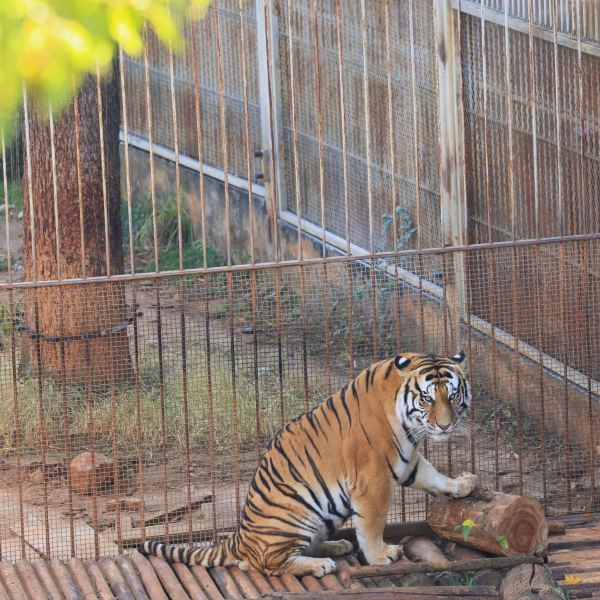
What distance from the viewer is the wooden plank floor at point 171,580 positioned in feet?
19.1

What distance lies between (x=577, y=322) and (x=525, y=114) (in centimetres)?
164

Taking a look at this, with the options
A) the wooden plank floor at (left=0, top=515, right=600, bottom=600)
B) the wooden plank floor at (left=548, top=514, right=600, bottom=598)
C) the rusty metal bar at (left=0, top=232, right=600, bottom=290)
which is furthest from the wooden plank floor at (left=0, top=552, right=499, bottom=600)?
the rusty metal bar at (left=0, top=232, right=600, bottom=290)

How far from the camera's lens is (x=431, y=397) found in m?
5.89

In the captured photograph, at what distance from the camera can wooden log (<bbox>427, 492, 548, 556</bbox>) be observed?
231 inches

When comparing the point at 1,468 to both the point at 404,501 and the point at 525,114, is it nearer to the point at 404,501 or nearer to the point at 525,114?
the point at 404,501

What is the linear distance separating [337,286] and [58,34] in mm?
5462

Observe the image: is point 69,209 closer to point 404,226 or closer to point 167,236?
point 404,226

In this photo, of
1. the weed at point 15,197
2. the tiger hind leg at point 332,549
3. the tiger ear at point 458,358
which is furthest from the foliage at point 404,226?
the weed at point 15,197

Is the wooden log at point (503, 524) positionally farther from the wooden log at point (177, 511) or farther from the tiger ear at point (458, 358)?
the wooden log at point (177, 511)

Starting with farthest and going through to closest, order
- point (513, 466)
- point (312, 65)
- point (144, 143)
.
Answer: point (144, 143)
point (312, 65)
point (513, 466)

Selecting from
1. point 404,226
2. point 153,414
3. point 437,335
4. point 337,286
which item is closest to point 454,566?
point 437,335

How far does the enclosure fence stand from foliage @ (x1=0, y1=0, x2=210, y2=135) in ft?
8.86

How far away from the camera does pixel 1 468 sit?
7.54m

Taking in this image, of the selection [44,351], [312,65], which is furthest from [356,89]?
[44,351]
